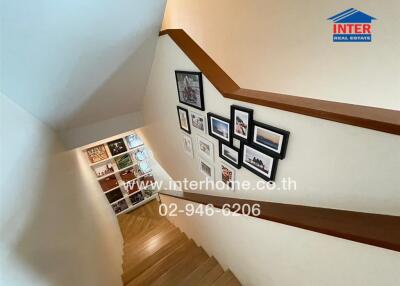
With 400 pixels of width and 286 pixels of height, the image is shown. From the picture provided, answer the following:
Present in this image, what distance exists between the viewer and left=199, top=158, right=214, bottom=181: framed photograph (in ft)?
5.94

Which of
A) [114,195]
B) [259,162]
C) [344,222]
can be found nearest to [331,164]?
[344,222]

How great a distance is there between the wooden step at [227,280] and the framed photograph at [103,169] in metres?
3.36

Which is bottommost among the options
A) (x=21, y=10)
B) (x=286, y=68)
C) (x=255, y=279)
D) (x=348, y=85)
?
(x=255, y=279)

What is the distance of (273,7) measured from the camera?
6.39 feet

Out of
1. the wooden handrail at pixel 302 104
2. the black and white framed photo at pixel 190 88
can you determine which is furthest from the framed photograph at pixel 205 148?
the wooden handrail at pixel 302 104

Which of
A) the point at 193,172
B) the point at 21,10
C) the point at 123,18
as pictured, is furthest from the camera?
the point at 193,172

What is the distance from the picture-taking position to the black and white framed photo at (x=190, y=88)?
1.45 meters

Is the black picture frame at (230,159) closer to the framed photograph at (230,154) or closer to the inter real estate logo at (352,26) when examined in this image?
the framed photograph at (230,154)

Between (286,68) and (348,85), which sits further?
(286,68)

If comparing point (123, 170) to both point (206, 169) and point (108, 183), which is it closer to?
point (108, 183)

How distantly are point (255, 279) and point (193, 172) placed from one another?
113 cm

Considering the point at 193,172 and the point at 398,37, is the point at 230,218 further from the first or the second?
the point at 398,37

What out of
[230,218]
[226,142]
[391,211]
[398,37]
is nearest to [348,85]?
[398,37]

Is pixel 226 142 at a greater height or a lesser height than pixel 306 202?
greater
